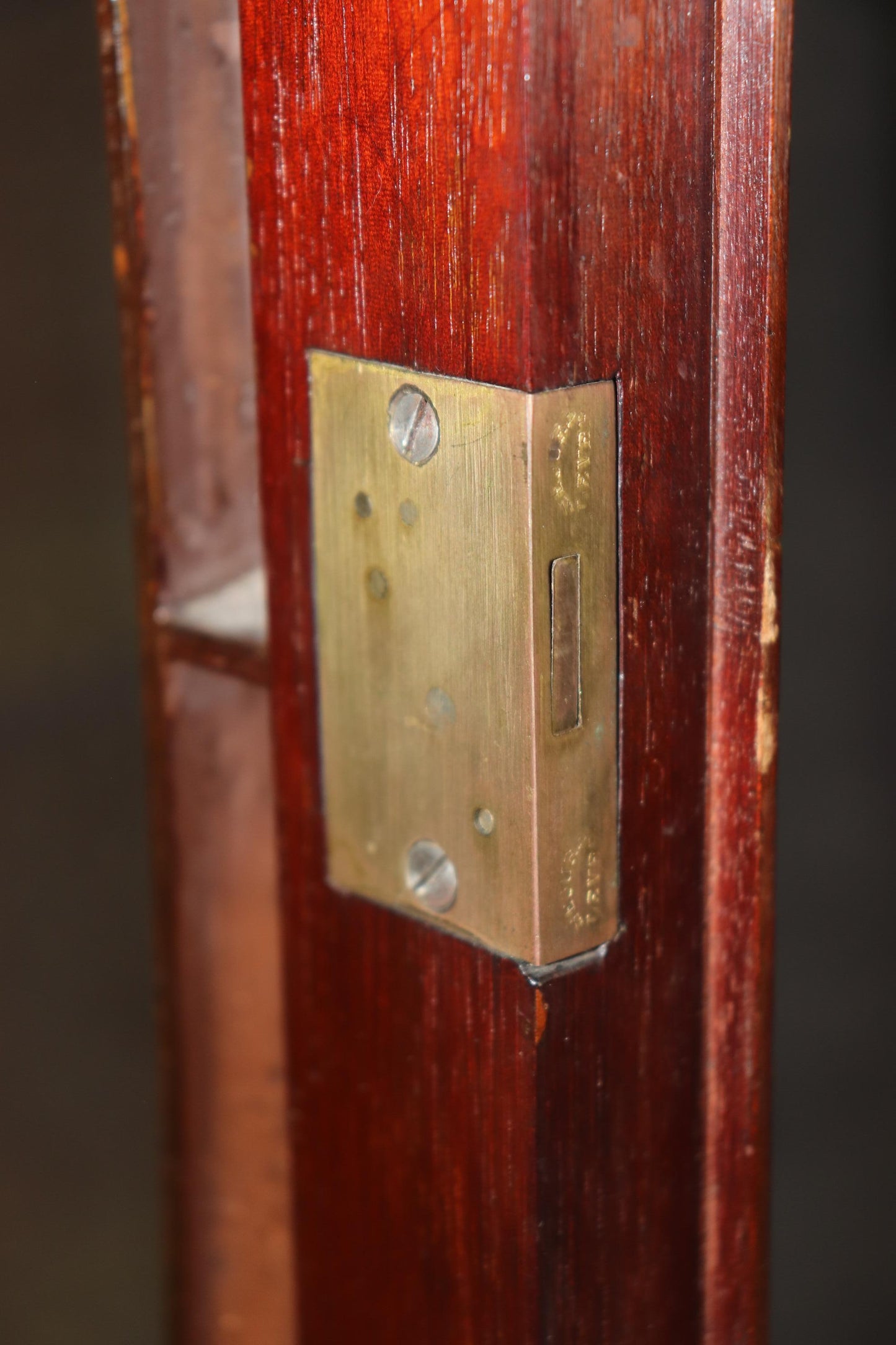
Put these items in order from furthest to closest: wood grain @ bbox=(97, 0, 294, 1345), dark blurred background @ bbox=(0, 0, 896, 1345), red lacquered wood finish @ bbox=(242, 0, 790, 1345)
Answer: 1. dark blurred background @ bbox=(0, 0, 896, 1345)
2. wood grain @ bbox=(97, 0, 294, 1345)
3. red lacquered wood finish @ bbox=(242, 0, 790, 1345)

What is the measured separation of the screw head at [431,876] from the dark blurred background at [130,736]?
501mm

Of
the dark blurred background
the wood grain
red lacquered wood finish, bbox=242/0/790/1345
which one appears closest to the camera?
red lacquered wood finish, bbox=242/0/790/1345

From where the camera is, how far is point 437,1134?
535mm

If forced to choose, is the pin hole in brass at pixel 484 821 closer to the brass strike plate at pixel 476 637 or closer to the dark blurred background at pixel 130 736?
the brass strike plate at pixel 476 637

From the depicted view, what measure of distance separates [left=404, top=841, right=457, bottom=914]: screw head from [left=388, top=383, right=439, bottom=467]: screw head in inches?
4.2

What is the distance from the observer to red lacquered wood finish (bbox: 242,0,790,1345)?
0.44 metres

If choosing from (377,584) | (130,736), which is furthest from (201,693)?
(130,736)

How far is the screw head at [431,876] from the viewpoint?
500mm

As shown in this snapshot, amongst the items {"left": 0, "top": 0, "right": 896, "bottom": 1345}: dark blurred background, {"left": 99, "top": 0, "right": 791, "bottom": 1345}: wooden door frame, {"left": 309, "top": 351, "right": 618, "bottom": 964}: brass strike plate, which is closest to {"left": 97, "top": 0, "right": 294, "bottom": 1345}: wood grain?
{"left": 99, "top": 0, "right": 791, "bottom": 1345}: wooden door frame

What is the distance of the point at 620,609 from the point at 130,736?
1.89 ft

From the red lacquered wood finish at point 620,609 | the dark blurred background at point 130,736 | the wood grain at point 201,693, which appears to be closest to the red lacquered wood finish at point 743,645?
the red lacquered wood finish at point 620,609

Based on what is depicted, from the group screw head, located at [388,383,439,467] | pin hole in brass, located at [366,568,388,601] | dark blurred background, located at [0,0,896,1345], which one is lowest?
dark blurred background, located at [0,0,896,1345]

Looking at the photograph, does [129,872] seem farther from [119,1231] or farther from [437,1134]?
[437,1134]

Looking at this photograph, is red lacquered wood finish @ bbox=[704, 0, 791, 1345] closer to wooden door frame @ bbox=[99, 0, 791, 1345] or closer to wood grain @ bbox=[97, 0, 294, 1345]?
wooden door frame @ bbox=[99, 0, 791, 1345]
